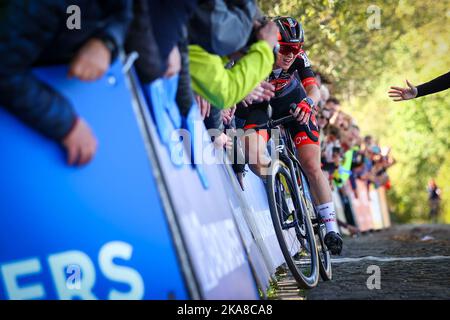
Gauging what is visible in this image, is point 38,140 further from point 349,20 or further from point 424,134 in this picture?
point 424,134

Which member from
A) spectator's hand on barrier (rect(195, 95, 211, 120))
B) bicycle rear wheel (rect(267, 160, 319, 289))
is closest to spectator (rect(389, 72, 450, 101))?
bicycle rear wheel (rect(267, 160, 319, 289))

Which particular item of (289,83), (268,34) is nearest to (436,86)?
(289,83)

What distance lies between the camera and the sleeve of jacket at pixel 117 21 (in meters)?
3.23

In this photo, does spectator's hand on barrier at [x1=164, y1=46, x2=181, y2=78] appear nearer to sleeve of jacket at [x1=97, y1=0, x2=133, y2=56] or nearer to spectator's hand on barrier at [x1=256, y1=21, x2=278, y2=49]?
sleeve of jacket at [x1=97, y1=0, x2=133, y2=56]

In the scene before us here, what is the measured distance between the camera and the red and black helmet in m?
6.60

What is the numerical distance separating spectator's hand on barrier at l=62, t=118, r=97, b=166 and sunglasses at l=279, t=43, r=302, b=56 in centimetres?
366

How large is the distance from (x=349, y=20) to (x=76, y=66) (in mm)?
14124

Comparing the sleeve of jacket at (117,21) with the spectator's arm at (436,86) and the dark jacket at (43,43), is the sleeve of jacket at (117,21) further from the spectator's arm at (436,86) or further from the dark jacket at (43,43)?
the spectator's arm at (436,86)

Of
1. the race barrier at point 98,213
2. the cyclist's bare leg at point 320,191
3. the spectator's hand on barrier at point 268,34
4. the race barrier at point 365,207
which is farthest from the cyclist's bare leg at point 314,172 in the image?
the race barrier at point 365,207

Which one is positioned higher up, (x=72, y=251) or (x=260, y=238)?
(x=72, y=251)

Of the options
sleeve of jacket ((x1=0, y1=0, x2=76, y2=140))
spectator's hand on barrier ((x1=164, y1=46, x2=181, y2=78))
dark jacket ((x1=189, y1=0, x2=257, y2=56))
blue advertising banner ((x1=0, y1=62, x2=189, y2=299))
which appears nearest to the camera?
sleeve of jacket ((x1=0, y1=0, x2=76, y2=140))

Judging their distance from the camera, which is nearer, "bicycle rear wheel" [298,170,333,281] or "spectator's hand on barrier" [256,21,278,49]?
"spectator's hand on barrier" [256,21,278,49]
